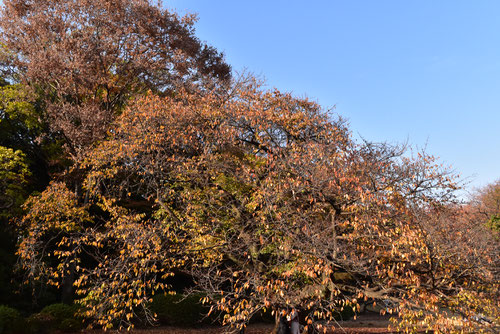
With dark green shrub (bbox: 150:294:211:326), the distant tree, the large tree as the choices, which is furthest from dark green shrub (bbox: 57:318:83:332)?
the distant tree

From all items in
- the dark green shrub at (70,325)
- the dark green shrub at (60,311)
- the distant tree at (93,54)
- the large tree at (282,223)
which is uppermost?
the distant tree at (93,54)

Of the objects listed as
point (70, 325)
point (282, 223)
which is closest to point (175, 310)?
point (70, 325)

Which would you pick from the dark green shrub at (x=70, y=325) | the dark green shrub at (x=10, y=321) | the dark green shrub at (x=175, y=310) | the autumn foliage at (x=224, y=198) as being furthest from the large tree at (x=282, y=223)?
the dark green shrub at (x=175, y=310)

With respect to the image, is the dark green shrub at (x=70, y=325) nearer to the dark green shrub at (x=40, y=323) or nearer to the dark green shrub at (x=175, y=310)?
the dark green shrub at (x=40, y=323)

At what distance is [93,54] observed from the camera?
749 inches

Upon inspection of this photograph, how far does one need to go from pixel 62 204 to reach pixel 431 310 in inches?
583

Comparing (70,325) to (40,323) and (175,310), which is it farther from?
(175,310)

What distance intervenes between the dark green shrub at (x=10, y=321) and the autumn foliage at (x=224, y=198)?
6.99ft

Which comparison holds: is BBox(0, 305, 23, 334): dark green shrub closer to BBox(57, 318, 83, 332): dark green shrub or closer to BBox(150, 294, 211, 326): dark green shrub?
BBox(57, 318, 83, 332): dark green shrub

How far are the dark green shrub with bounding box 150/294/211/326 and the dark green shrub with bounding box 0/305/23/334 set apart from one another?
7.16 m

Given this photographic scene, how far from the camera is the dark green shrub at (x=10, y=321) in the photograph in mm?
15277

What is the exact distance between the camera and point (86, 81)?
19.4m

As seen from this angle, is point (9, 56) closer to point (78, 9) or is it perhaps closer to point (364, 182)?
point (78, 9)

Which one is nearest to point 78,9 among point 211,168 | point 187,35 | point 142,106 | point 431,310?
point 187,35
